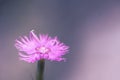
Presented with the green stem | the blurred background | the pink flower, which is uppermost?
the blurred background

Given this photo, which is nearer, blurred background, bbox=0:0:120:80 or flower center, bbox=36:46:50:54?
flower center, bbox=36:46:50:54

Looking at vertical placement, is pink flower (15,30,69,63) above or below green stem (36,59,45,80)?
above

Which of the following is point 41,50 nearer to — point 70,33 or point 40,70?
point 40,70

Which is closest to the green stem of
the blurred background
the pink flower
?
the pink flower

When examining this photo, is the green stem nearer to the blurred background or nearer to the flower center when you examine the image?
the flower center

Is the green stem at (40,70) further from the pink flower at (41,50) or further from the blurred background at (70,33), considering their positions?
the blurred background at (70,33)

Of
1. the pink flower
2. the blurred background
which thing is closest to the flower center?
the pink flower

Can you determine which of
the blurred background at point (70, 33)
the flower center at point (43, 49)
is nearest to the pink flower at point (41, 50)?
the flower center at point (43, 49)

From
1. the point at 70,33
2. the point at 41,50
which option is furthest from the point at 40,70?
the point at 70,33

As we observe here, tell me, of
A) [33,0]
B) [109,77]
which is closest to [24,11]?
[33,0]
